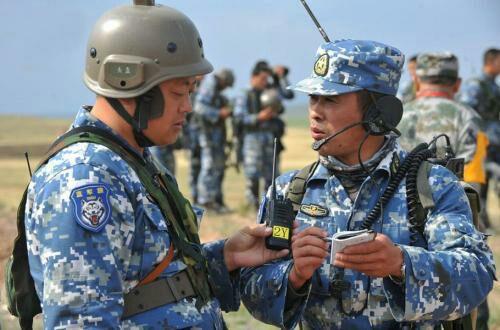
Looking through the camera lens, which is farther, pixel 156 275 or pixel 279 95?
pixel 279 95

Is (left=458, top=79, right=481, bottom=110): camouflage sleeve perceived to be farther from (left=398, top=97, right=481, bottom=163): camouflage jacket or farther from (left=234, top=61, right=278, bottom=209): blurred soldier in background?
(left=398, top=97, right=481, bottom=163): camouflage jacket

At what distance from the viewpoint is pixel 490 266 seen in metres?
3.84

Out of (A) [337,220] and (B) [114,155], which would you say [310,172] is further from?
(B) [114,155]

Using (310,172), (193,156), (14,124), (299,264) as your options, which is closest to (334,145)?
(310,172)

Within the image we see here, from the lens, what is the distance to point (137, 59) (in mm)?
3357

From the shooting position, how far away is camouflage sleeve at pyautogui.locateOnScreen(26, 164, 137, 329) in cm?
297

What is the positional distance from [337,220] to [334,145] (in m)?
0.33

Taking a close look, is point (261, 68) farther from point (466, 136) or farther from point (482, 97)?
point (466, 136)

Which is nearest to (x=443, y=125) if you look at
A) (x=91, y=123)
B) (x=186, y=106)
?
(x=186, y=106)

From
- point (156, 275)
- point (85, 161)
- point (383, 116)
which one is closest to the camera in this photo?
point (85, 161)

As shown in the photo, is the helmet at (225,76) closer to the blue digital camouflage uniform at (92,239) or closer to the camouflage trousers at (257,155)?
the camouflage trousers at (257,155)

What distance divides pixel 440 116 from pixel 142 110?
4098mm

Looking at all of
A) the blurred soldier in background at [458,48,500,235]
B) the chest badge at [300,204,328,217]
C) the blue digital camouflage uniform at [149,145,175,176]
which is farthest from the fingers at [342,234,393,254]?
the blue digital camouflage uniform at [149,145,175,176]

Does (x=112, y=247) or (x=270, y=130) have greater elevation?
(x=112, y=247)
